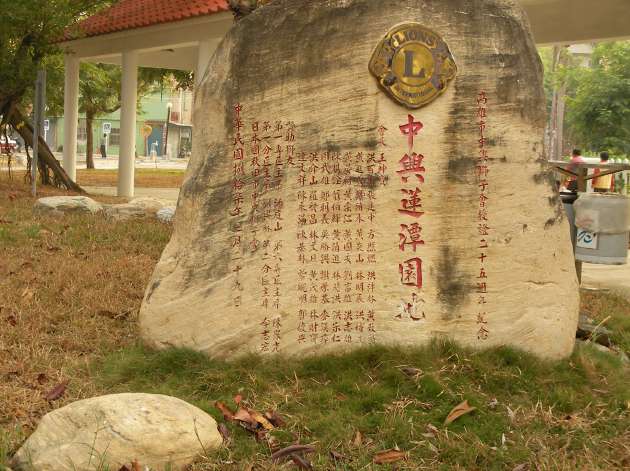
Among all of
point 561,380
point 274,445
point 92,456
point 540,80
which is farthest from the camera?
point 540,80

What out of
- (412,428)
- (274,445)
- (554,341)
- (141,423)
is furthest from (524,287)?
(141,423)

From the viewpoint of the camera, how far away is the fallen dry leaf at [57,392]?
372 centimetres

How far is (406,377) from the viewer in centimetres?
378

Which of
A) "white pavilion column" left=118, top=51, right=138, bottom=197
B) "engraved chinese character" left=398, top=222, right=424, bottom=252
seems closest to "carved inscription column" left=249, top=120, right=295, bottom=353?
"engraved chinese character" left=398, top=222, right=424, bottom=252

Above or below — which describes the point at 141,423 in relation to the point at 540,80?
below

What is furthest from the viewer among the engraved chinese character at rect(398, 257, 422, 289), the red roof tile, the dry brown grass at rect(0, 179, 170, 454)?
the red roof tile

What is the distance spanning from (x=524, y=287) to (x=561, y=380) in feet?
1.69

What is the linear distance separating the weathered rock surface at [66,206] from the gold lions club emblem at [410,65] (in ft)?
21.2

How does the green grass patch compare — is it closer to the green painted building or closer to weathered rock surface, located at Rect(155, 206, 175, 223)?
weathered rock surface, located at Rect(155, 206, 175, 223)

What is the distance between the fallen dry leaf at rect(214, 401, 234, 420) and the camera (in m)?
3.51

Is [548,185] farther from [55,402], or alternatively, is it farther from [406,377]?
[55,402]

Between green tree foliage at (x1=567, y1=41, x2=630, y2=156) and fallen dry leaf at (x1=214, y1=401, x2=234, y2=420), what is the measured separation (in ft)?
65.1

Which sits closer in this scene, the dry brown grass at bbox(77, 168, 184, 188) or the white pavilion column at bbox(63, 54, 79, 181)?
the white pavilion column at bbox(63, 54, 79, 181)

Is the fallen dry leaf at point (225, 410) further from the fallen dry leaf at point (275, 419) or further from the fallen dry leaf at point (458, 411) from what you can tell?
the fallen dry leaf at point (458, 411)
